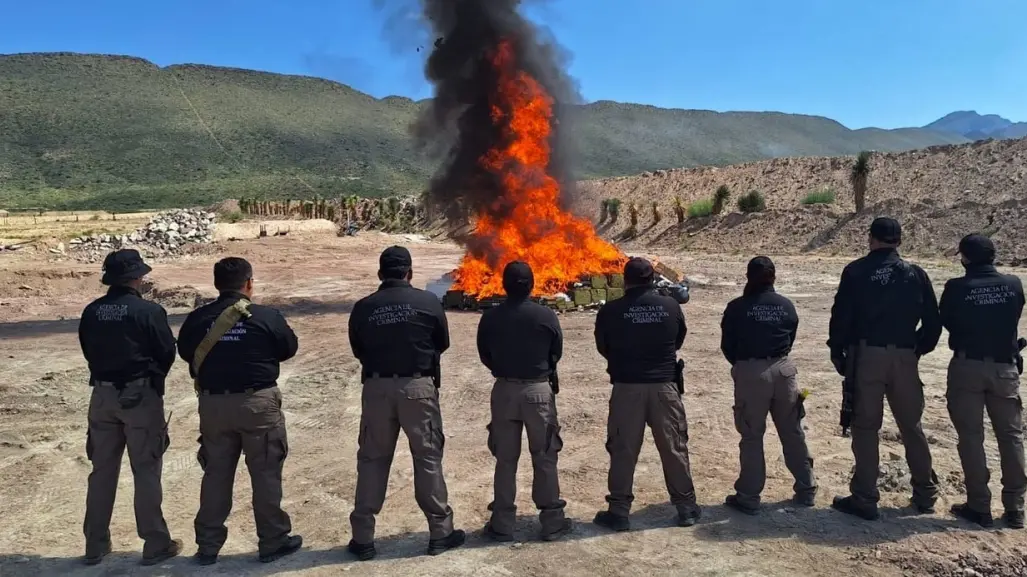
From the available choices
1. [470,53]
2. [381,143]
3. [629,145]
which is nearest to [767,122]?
[629,145]

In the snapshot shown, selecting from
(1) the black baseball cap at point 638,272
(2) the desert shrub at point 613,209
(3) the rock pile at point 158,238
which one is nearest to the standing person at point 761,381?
(1) the black baseball cap at point 638,272

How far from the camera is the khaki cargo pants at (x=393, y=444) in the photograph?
5059mm

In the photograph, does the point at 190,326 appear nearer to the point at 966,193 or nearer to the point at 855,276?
the point at 855,276

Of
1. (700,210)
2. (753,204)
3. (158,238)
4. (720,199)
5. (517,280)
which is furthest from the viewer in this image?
(700,210)

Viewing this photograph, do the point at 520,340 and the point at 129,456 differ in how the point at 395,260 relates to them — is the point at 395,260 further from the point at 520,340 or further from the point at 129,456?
the point at 129,456

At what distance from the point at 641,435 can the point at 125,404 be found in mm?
3776

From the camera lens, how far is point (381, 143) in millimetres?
106062

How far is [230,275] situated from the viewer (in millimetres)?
5059

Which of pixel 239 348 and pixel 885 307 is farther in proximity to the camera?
pixel 885 307

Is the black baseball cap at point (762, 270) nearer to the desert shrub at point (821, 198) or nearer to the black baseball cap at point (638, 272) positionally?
the black baseball cap at point (638, 272)

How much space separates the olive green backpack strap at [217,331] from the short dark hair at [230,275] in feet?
0.63

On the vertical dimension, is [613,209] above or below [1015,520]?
above

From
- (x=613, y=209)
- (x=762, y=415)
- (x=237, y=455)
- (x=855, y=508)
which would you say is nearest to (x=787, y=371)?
(x=762, y=415)

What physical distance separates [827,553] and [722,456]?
7.26 ft
